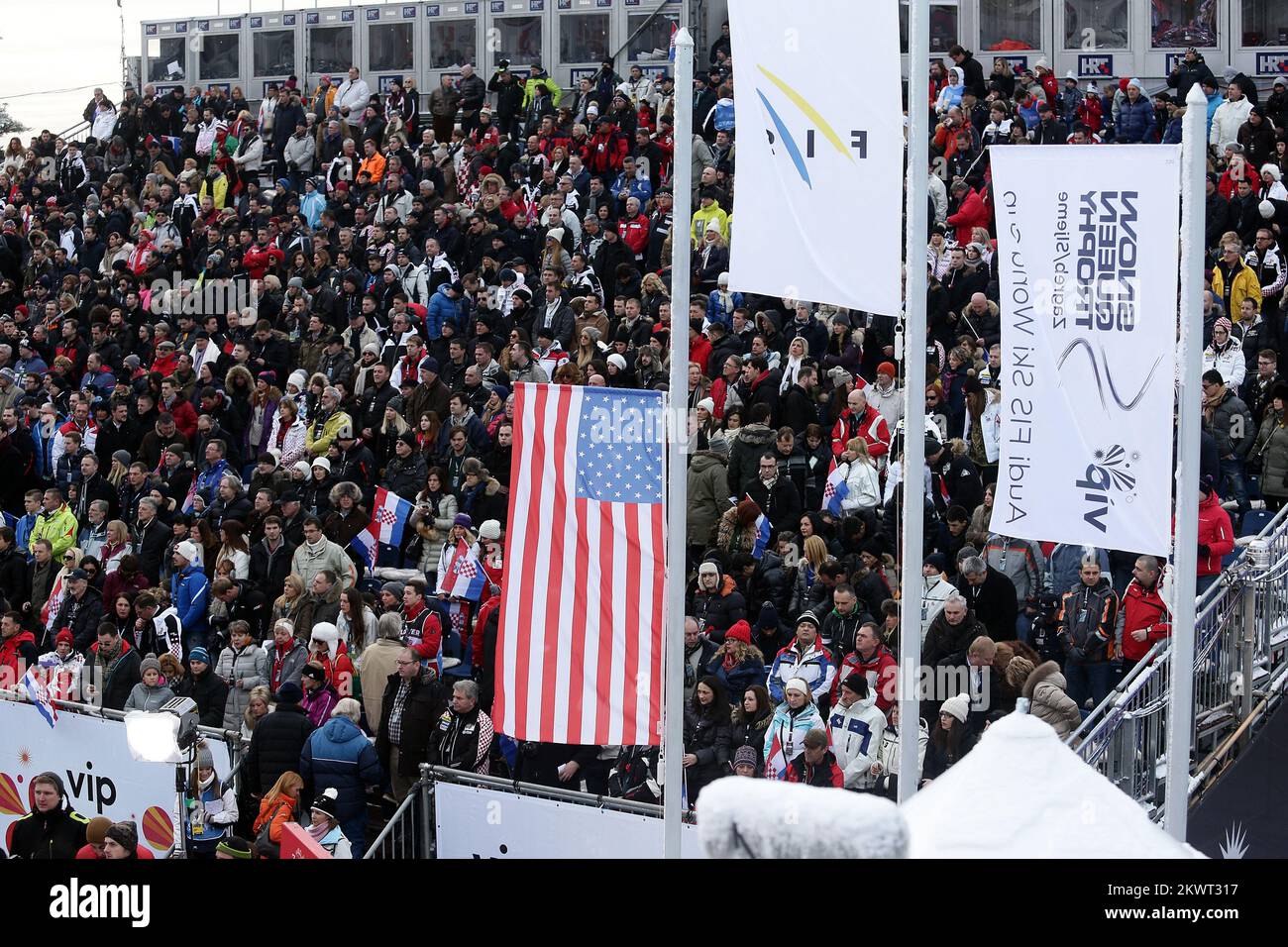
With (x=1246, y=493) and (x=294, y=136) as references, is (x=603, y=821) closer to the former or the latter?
(x=1246, y=493)

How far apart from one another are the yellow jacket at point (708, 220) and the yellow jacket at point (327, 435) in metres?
4.46

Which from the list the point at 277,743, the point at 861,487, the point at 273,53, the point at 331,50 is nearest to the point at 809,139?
the point at 861,487

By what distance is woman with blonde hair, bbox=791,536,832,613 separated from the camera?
14.1m

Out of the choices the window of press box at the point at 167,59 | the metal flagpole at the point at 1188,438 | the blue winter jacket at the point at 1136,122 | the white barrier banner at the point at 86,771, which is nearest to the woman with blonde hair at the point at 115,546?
the white barrier banner at the point at 86,771

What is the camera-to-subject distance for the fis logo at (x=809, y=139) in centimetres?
988

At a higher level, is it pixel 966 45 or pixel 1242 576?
pixel 966 45

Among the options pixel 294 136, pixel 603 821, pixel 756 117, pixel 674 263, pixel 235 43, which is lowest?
pixel 603 821

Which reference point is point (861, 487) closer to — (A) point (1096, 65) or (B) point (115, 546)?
(B) point (115, 546)

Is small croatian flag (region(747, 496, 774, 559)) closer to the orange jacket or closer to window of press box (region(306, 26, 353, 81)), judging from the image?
the orange jacket

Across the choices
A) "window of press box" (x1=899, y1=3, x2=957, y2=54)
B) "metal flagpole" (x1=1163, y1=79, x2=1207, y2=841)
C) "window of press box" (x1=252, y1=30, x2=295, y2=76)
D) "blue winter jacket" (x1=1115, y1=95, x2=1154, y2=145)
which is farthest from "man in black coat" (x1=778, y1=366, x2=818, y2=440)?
"window of press box" (x1=252, y1=30, x2=295, y2=76)
